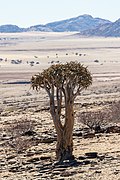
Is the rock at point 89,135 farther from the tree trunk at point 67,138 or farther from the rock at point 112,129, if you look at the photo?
the tree trunk at point 67,138

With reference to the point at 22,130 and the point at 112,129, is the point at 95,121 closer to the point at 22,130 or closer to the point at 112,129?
the point at 112,129

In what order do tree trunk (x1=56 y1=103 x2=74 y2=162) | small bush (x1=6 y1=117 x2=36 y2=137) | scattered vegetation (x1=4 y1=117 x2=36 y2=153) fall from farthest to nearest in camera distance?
small bush (x1=6 y1=117 x2=36 y2=137) < scattered vegetation (x1=4 y1=117 x2=36 y2=153) < tree trunk (x1=56 y1=103 x2=74 y2=162)

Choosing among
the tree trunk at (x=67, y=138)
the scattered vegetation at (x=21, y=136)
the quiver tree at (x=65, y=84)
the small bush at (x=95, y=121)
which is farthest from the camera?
A: the small bush at (x=95, y=121)

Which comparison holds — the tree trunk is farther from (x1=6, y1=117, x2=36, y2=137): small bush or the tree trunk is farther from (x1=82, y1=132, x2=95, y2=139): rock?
(x1=6, y1=117, x2=36, y2=137): small bush

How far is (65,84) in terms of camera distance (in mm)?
16609

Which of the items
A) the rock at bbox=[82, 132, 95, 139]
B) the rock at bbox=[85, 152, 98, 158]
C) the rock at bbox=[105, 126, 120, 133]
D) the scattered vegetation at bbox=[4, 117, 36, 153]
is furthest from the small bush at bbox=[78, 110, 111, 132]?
the rock at bbox=[85, 152, 98, 158]

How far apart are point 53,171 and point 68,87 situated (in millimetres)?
3027

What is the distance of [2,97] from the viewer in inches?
2493

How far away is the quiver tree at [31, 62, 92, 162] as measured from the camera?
1619 cm

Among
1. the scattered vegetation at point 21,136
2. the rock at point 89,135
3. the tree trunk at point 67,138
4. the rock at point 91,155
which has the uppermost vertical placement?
the tree trunk at point 67,138

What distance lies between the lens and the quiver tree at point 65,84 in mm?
16188

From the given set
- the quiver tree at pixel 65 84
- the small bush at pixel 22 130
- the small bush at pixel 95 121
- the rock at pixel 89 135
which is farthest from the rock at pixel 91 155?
the small bush at pixel 22 130

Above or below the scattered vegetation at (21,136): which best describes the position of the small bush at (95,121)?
above

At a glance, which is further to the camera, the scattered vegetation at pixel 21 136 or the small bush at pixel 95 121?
the small bush at pixel 95 121
